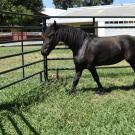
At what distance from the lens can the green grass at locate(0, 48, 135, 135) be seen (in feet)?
19.1

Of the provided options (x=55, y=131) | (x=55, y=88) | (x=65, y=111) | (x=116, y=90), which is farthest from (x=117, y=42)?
(x=55, y=131)

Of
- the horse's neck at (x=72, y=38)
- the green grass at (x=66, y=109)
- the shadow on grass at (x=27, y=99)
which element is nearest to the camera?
the green grass at (x=66, y=109)

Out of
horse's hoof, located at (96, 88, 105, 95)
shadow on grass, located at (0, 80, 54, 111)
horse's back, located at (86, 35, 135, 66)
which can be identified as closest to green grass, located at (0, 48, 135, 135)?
shadow on grass, located at (0, 80, 54, 111)

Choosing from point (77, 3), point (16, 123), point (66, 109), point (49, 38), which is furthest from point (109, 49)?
point (77, 3)

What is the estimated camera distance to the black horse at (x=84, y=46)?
8234mm

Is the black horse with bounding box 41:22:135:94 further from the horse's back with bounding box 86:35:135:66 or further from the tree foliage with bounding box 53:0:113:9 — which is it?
the tree foliage with bounding box 53:0:113:9

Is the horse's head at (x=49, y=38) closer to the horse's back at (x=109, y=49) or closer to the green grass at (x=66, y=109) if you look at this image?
the horse's back at (x=109, y=49)

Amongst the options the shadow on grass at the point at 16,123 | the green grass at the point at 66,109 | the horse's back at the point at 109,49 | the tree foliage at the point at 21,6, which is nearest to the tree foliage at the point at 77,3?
the tree foliage at the point at 21,6

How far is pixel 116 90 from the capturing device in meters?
8.77

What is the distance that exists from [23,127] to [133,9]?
35561 mm

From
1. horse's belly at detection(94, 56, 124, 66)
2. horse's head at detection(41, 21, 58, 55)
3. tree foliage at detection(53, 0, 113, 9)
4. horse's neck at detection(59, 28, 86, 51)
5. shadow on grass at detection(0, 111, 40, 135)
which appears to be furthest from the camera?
tree foliage at detection(53, 0, 113, 9)

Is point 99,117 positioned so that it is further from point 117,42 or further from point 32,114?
point 117,42

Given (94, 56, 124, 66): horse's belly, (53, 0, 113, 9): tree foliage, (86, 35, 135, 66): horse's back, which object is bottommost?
(94, 56, 124, 66): horse's belly

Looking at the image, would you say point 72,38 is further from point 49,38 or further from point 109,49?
point 109,49
